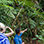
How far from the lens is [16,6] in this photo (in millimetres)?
3320

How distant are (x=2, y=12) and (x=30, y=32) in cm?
130

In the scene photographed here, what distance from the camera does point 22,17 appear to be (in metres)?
3.33

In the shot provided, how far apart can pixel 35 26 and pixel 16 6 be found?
961mm

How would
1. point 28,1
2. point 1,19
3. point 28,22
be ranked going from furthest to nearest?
point 28,22 < point 28,1 < point 1,19

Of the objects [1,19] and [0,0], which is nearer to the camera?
[0,0]

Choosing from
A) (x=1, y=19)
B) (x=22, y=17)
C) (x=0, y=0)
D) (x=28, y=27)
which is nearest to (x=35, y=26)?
(x=28, y=27)

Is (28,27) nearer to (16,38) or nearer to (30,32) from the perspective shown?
(30,32)

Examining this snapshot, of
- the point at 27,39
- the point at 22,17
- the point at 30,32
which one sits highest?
the point at 22,17

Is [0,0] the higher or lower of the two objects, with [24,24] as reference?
higher

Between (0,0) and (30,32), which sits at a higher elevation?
(0,0)

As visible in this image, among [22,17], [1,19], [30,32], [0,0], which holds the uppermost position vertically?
[0,0]

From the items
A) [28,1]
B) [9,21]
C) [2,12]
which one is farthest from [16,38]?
[28,1]

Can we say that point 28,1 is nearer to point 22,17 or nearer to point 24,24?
point 22,17

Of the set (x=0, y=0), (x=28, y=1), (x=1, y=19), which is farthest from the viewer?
(x=28, y=1)
